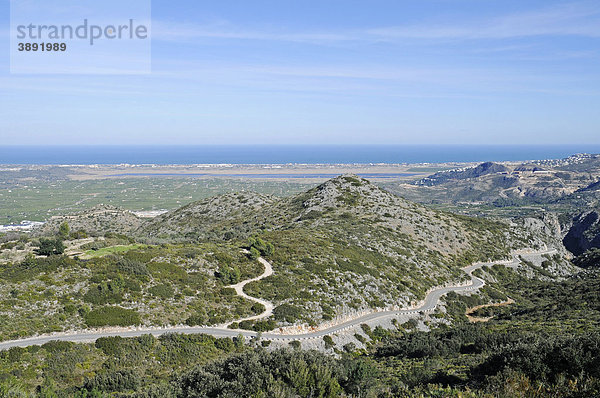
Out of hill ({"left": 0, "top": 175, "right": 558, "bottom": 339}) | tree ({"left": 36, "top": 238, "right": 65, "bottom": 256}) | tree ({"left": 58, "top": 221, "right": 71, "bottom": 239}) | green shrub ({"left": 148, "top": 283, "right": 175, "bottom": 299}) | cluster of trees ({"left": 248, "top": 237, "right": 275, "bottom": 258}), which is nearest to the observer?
hill ({"left": 0, "top": 175, "right": 558, "bottom": 339})

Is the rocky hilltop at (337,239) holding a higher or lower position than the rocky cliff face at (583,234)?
higher

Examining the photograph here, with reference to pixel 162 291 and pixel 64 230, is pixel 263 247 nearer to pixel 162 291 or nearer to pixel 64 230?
pixel 162 291

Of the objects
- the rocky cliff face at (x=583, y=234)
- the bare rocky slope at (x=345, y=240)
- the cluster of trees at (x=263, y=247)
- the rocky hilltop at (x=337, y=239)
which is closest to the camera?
the bare rocky slope at (x=345, y=240)

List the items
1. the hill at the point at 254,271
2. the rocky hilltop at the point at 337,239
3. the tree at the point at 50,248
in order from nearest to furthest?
the hill at the point at 254,271, the tree at the point at 50,248, the rocky hilltop at the point at 337,239

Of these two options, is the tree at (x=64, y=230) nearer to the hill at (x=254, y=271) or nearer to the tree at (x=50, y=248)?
the hill at (x=254, y=271)

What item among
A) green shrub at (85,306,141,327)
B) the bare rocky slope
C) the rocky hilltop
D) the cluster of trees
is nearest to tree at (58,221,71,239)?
the rocky hilltop

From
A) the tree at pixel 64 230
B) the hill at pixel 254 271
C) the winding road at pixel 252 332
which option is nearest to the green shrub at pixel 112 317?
the hill at pixel 254 271

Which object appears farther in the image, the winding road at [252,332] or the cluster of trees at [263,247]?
the cluster of trees at [263,247]

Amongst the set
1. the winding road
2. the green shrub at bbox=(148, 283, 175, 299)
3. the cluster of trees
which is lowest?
the winding road

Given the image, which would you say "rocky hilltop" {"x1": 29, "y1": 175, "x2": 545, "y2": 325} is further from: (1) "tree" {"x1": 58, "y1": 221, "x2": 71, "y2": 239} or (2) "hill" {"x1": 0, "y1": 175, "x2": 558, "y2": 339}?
(1) "tree" {"x1": 58, "y1": 221, "x2": 71, "y2": 239}

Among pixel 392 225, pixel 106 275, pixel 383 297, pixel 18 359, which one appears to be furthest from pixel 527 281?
pixel 18 359

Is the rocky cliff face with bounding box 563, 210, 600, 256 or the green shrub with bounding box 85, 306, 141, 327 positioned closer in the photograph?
the green shrub with bounding box 85, 306, 141, 327
